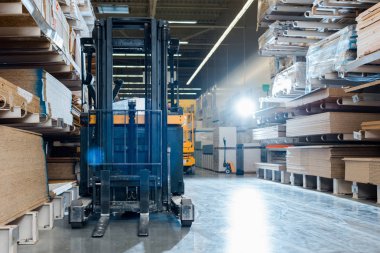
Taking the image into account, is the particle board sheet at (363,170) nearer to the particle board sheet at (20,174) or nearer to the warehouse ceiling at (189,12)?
the particle board sheet at (20,174)

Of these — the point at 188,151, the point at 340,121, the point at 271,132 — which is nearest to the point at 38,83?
the point at 340,121

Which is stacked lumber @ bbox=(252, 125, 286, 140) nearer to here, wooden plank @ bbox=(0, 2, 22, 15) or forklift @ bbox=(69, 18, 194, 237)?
forklift @ bbox=(69, 18, 194, 237)

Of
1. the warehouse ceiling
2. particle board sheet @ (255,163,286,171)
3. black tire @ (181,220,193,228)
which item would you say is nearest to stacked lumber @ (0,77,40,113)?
black tire @ (181,220,193,228)

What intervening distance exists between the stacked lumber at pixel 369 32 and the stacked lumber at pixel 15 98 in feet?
12.7

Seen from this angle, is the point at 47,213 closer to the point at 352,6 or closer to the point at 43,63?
the point at 43,63

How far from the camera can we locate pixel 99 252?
3.39m

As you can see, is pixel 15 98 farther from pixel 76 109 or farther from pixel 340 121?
pixel 340 121

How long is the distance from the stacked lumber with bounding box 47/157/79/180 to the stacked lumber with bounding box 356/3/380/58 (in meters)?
4.31

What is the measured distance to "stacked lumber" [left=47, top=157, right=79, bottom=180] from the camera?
653cm

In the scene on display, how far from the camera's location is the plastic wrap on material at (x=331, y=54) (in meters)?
5.88

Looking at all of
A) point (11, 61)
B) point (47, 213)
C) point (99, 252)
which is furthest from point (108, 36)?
point (99, 252)

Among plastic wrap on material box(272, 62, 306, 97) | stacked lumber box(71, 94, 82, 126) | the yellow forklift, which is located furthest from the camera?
the yellow forklift

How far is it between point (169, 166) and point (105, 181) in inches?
29.9

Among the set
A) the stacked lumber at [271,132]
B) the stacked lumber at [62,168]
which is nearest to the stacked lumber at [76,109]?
the stacked lumber at [62,168]
